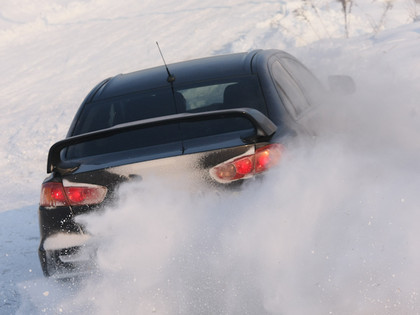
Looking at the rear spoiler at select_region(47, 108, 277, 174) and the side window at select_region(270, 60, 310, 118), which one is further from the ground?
the rear spoiler at select_region(47, 108, 277, 174)

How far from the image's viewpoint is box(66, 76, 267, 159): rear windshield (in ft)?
13.0

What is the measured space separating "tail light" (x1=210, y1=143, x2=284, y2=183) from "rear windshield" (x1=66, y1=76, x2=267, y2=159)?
15.7 inches

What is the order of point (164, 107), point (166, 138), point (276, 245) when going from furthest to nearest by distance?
point (164, 107) → point (166, 138) → point (276, 245)

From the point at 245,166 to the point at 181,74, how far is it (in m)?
1.44

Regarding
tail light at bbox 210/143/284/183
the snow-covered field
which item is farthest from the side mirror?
tail light at bbox 210/143/284/183

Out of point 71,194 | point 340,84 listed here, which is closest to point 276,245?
point 71,194

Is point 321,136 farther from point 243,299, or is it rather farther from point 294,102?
point 243,299

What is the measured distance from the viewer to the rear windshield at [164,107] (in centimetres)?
397

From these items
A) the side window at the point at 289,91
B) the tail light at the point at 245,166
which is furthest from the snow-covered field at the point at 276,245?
the side window at the point at 289,91

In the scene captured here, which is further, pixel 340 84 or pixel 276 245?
pixel 340 84

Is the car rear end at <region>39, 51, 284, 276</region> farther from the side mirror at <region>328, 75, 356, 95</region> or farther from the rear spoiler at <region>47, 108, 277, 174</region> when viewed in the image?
the side mirror at <region>328, 75, 356, 95</region>

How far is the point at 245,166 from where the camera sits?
3539 millimetres

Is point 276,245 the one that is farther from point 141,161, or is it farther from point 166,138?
point 166,138

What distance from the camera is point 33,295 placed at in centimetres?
402
